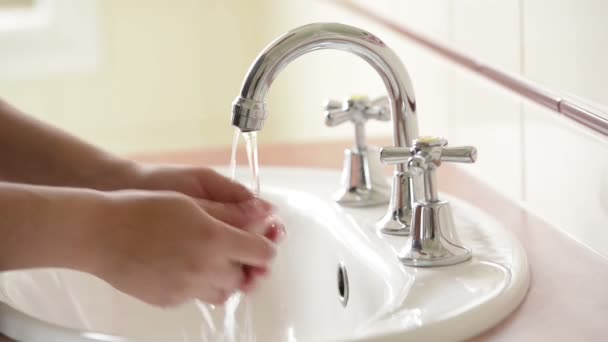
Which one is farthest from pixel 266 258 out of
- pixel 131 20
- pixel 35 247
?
pixel 131 20

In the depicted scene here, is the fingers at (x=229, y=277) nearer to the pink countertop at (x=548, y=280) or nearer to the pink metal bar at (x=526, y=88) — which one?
the pink countertop at (x=548, y=280)

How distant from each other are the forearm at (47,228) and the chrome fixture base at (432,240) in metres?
0.23

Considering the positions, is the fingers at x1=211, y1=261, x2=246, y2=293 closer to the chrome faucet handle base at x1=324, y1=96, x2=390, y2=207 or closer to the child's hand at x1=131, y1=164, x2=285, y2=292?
the child's hand at x1=131, y1=164, x2=285, y2=292

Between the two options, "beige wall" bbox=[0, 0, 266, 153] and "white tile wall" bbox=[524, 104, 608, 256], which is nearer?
"white tile wall" bbox=[524, 104, 608, 256]

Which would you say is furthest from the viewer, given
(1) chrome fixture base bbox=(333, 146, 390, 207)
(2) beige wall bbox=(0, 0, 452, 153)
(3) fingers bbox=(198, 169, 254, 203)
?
(2) beige wall bbox=(0, 0, 452, 153)

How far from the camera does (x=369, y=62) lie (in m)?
0.82

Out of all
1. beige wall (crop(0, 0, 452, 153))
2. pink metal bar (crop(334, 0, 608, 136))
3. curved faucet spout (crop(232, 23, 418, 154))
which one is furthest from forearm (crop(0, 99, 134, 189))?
beige wall (crop(0, 0, 452, 153))

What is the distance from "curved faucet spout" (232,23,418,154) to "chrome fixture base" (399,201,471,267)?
0.07 m

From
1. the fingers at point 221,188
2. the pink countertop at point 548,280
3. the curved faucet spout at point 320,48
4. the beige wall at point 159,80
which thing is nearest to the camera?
the pink countertop at point 548,280

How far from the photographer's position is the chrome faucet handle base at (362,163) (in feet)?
3.13

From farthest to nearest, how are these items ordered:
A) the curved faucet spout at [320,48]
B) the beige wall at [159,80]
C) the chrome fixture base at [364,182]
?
1. the beige wall at [159,80]
2. the chrome fixture base at [364,182]
3. the curved faucet spout at [320,48]

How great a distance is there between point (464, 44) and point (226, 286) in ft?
1.58

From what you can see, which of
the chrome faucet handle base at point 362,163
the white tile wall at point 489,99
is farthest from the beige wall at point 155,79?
the chrome faucet handle base at point 362,163

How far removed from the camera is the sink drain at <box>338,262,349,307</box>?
2.86ft
